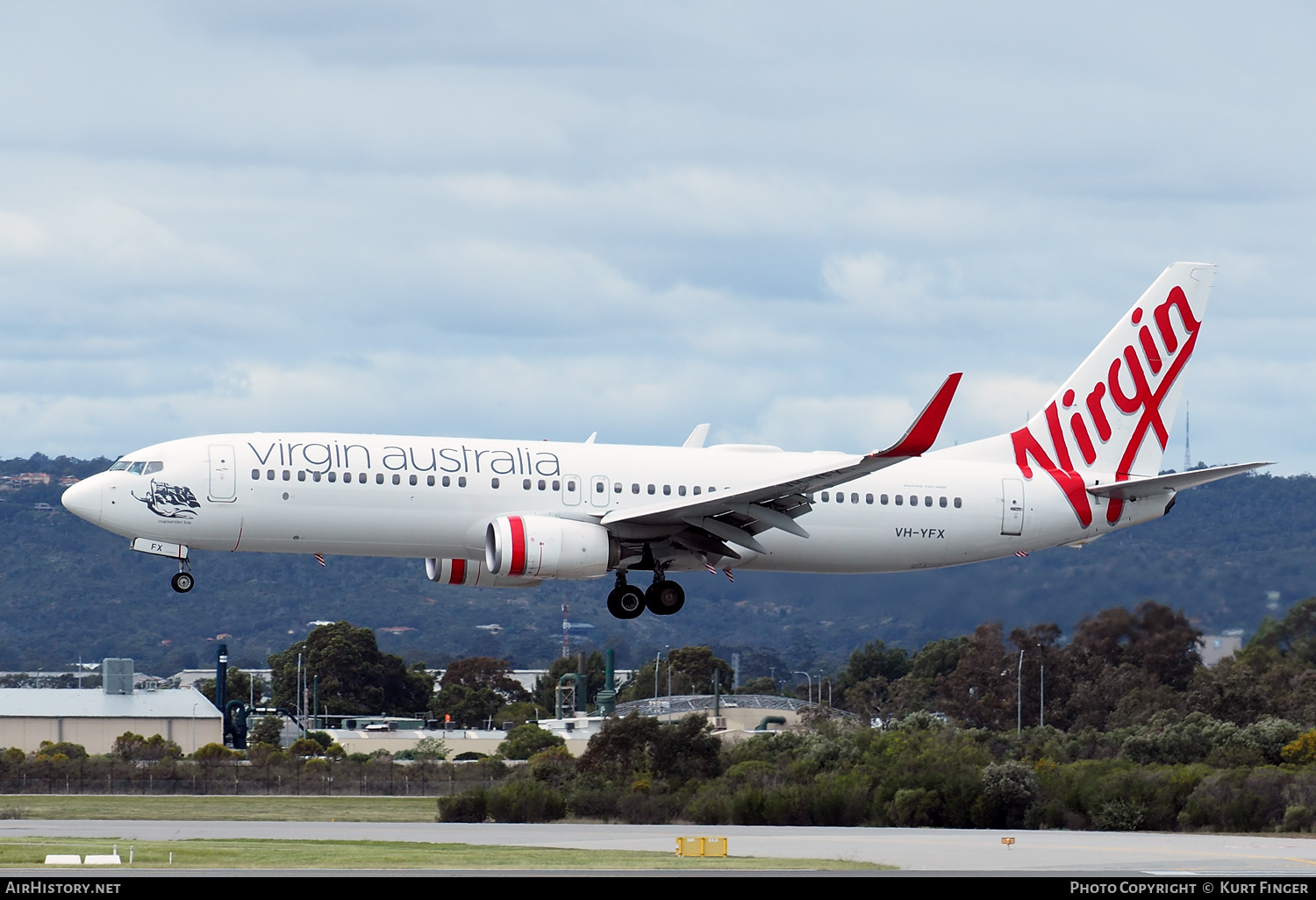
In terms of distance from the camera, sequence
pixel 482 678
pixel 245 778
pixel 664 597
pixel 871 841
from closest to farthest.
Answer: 1. pixel 664 597
2. pixel 871 841
3. pixel 245 778
4. pixel 482 678

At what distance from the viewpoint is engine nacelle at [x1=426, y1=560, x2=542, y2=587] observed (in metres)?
46.3

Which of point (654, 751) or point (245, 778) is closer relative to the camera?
point (654, 751)

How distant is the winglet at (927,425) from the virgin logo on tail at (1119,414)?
32.6 feet

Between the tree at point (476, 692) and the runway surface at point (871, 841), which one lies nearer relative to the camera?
the runway surface at point (871, 841)

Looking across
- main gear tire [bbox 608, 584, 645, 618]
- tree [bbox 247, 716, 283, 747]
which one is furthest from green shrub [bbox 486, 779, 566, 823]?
tree [bbox 247, 716, 283, 747]

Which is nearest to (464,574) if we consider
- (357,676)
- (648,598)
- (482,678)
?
(648,598)

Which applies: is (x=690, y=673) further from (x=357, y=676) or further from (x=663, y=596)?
(x=663, y=596)

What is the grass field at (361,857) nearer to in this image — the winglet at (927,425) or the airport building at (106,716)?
the winglet at (927,425)

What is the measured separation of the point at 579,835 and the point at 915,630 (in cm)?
1473

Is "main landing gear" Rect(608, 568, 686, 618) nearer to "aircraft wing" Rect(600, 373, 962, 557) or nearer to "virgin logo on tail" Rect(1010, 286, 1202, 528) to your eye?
"aircraft wing" Rect(600, 373, 962, 557)

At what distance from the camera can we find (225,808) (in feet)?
248

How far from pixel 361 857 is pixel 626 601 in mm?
9075

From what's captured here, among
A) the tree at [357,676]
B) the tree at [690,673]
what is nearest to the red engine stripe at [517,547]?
the tree at [690,673]

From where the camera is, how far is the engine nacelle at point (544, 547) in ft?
143
